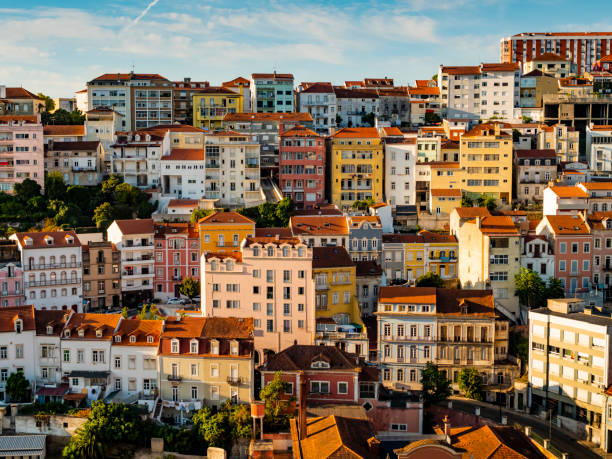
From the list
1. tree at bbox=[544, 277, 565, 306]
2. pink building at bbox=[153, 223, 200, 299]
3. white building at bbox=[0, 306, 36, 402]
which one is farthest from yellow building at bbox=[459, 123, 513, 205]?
white building at bbox=[0, 306, 36, 402]

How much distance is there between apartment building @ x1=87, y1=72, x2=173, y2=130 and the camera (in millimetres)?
101562

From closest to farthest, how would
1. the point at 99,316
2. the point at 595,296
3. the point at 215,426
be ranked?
the point at 215,426 < the point at 99,316 < the point at 595,296

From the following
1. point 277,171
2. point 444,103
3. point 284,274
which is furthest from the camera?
point 444,103

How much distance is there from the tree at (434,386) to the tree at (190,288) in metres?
19.4

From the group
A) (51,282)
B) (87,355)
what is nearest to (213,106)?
(51,282)

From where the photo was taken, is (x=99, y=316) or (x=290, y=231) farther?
(x=290, y=231)

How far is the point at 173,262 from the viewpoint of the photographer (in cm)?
6994

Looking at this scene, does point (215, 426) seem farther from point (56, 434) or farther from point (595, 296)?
point (595, 296)

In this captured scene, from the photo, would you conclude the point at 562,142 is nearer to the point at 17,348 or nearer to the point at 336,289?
the point at 336,289

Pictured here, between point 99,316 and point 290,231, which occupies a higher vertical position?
point 290,231

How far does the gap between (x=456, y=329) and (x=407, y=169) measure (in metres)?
29.3

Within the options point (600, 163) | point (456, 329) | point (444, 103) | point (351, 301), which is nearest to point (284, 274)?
point (351, 301)

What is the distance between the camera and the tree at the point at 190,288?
217 feet

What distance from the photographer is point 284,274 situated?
58.4 m
